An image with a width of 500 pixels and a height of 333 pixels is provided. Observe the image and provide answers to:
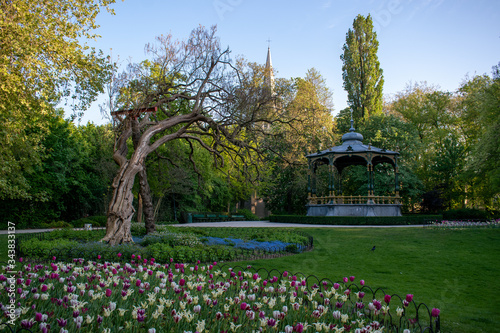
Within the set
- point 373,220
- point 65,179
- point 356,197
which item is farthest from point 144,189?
point 65,179

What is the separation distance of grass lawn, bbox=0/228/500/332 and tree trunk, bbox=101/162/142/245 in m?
2.81

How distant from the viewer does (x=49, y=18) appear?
1419 centimetres

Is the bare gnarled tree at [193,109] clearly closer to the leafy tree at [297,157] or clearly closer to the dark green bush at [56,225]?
the dark green bush at [56,225]

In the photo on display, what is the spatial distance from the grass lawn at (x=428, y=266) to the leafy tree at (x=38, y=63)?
4.76 meters

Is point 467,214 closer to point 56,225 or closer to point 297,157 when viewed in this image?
point 297,157

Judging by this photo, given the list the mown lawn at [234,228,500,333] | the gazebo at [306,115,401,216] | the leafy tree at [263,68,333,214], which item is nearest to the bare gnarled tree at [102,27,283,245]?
the mown lawn at [234,228,500,333]

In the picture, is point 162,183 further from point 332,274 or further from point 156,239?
point 332,274

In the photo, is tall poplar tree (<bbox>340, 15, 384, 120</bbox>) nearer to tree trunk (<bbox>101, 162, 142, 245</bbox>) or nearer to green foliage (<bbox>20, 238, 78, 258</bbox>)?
tree trunk (<bbox>101, 162, 142, 245</bbox>)

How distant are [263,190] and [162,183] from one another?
61.6ft

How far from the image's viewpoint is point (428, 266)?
9.27 m

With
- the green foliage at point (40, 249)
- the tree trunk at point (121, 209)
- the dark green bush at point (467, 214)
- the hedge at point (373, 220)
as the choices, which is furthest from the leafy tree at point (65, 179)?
the dark green bush at point (467, 214)

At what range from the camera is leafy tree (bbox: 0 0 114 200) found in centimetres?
1266

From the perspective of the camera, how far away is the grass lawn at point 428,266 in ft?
19.5

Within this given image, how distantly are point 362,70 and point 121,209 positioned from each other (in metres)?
33.4
